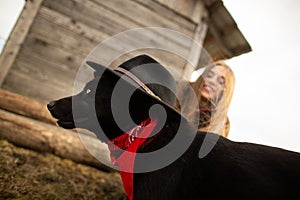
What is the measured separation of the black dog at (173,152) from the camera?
→ 39.6 inches

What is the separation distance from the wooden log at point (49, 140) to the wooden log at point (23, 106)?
0.10m

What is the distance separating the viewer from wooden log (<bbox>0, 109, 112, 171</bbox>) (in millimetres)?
3076

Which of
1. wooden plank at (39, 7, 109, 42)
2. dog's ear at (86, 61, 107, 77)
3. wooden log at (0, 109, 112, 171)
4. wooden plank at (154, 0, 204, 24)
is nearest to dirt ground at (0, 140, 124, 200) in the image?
wooden log at (0, 109, 112, 171)

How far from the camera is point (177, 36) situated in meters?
4.86

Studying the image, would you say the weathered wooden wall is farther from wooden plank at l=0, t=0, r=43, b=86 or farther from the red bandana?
the red bandana

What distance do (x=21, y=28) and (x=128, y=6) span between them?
1849 millimetres

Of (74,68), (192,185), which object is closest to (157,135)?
(192,185)

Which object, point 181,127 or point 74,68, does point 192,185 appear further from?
point 74,68

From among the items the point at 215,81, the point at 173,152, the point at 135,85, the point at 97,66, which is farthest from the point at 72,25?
the point at 173,152

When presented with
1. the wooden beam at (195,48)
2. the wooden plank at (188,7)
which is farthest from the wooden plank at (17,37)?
the wooden beam at (195,48)

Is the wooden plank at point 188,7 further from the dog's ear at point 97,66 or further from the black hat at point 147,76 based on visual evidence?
the dog's ear at point 97,66

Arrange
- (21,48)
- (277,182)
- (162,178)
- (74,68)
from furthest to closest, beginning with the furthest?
(74,68)
(21,48)
(162,178)
(277,182)

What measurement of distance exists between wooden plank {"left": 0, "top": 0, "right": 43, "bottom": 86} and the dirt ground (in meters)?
1.27

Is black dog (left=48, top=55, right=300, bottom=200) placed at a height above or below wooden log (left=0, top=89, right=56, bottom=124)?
above
